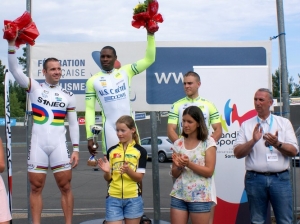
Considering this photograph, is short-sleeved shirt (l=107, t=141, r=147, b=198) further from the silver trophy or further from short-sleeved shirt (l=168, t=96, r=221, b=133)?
short-sleeved shirt (l=168, t=96, r=221, b=133)

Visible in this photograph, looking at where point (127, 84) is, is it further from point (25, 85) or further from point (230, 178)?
point (230, 178)

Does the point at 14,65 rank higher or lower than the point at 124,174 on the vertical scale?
higher

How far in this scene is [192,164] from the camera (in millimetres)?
4680

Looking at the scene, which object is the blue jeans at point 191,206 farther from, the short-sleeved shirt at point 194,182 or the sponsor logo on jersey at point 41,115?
the sponsor logo on jersey at point 41,115

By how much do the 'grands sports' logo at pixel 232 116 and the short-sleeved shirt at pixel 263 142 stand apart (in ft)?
3.48

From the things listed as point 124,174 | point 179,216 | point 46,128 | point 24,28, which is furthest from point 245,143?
point 24,28

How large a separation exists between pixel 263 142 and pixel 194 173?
1.09m

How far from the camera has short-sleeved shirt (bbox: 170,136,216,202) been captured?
15.6 ft

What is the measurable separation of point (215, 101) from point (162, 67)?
3.88ft

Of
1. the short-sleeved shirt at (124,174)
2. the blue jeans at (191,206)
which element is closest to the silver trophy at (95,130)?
the short-sleeved shirt at (124,174)

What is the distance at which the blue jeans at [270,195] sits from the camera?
211 inches

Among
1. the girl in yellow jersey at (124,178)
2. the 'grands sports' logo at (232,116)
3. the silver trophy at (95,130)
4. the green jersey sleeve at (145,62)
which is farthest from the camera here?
the 'grands sports' logo at (232,116)

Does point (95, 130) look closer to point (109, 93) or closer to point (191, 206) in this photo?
point (109, 93)

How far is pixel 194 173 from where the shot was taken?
15.7 feet
